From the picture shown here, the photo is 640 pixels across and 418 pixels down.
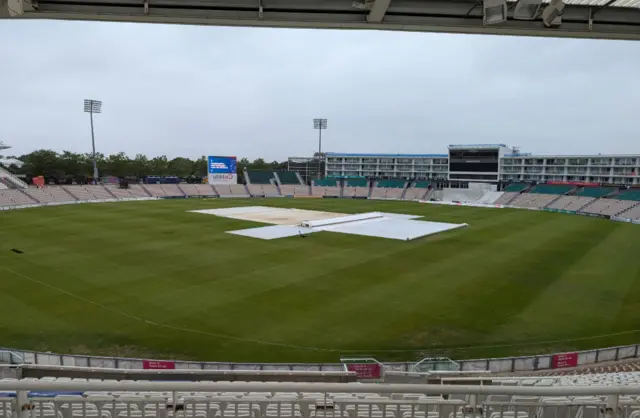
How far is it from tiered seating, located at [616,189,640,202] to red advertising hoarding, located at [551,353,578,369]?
2322 inches

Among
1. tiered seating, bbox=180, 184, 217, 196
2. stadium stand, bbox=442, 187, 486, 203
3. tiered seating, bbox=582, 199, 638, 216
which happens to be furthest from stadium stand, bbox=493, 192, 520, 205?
tiered seating, bbox=180, 184, 217, 196

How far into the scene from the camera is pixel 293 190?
9025 centimetres

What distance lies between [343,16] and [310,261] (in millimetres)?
21121

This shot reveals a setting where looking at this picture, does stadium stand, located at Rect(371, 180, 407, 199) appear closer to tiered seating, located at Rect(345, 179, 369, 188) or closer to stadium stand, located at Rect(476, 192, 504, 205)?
tiered seating, located at Rect(345, 179, 369, 188)

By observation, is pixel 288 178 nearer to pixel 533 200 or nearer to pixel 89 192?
pixel 89 192

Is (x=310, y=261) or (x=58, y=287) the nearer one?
(x=58, y=287)

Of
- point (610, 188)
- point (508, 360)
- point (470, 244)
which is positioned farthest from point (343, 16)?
point (610, 188)

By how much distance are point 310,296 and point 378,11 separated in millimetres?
15652

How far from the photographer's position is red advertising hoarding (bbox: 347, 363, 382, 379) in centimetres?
1208

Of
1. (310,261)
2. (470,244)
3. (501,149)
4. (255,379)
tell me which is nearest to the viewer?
(255,379)

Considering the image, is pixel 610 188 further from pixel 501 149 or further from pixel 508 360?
pixel 508 360

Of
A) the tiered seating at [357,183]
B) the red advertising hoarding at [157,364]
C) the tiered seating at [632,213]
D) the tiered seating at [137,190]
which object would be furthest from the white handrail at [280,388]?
the tiered seating at [357,183]

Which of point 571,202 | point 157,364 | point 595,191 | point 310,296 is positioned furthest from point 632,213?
point 157,364

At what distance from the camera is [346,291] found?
2052 cm
